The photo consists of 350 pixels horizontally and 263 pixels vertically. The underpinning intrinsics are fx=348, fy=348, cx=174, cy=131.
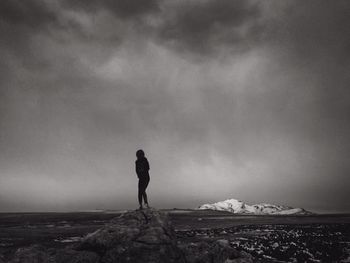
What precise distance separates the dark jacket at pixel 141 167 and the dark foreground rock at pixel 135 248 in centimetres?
271

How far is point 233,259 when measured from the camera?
71.4 feet

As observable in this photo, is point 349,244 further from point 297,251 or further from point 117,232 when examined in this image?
point 117,232

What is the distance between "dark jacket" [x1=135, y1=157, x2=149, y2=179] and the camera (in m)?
24.1

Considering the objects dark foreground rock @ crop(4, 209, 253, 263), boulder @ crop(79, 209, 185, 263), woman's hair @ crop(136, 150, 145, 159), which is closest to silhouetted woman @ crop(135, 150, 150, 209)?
woman's hair @ crop(136, 150, 145, 159)

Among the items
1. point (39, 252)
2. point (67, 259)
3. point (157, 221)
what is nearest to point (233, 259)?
point (157, 221)

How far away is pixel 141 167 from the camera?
24.1 m

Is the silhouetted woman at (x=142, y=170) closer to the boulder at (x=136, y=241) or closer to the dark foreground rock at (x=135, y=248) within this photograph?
the dark foreground rock at (x=135, y=248)

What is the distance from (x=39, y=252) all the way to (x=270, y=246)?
26.7 m

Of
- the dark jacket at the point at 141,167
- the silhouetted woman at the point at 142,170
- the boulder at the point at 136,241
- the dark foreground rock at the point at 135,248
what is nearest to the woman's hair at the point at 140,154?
the silhouetted woman at the point at 142,170

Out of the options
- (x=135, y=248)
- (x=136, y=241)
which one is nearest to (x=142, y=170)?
(x=136, y=241)

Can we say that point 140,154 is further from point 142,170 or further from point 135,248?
point 135,248

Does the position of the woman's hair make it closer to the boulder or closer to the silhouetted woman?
the silhouetted woman

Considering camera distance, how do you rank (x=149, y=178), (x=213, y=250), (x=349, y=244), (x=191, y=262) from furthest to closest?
1. (x=349, y=244)
2. (x=149, y=178)
3. (x=213, y=250)
4. (x=191, y=262)

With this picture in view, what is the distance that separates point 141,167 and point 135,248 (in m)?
6.60
